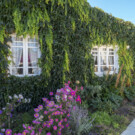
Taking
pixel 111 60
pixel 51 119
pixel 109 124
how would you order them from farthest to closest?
pixel 111 60 → pixel 109 124 → pixel 51 119

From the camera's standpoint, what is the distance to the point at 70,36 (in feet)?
18.2

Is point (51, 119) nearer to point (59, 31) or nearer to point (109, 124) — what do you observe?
point (109, 124)

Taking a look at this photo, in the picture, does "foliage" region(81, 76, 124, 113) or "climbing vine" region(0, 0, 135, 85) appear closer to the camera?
"climbing vine" region(0, 0, 135, 85)

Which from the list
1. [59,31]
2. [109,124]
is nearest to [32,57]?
[59,31]

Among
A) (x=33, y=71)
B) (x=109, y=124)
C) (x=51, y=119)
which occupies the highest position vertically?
(x=33, y=71)

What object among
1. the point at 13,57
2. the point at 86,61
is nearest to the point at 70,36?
the point at 86,61

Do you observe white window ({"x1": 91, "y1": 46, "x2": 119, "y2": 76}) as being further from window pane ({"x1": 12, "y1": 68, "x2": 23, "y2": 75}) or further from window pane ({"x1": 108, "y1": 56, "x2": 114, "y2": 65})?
→ window pane ({"x1": 12, "y1": 68, "x2": 23, "y2": 75})

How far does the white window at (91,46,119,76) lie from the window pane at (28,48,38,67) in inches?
106

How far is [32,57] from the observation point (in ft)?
17.3

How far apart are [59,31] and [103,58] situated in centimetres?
282

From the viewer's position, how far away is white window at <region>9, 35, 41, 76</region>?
16.7ft

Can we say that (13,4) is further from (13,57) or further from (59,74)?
(59,74)

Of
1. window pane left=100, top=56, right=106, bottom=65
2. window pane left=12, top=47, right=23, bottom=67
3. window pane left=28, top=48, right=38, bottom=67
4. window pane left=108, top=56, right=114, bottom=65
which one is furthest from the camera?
window pane left=108, top=56, right=114, bottom=65

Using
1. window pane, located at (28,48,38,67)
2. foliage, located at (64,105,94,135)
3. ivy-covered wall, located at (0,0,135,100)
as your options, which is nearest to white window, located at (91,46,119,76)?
ivy-covered wall, located at (0,0,135,100)
